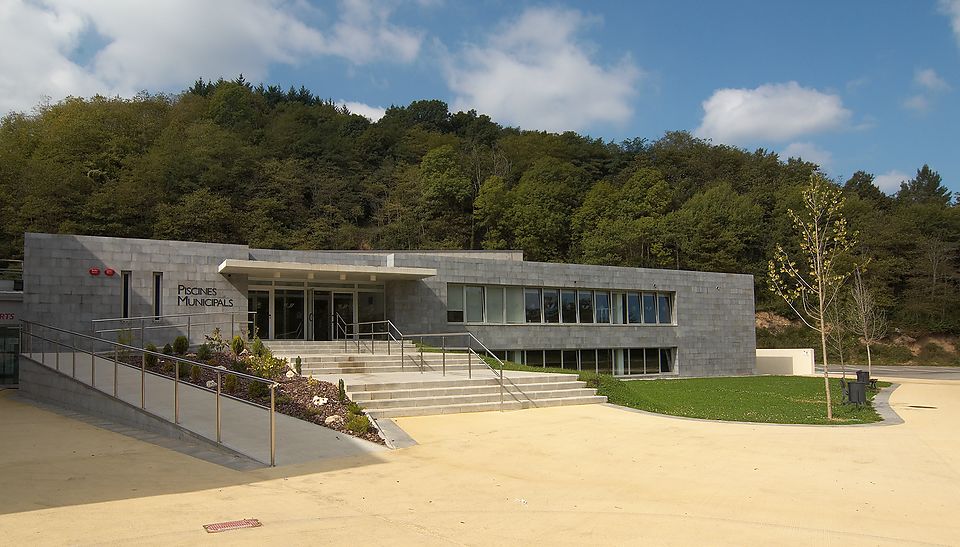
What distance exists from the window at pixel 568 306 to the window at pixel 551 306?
0.21m

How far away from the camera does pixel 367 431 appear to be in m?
10.8

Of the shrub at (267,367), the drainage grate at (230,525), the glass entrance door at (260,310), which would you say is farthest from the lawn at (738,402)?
the drainage grate at (230,525)

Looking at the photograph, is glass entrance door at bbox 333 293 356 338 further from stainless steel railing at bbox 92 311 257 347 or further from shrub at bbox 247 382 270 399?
shrub at bbox 247 382 270 399

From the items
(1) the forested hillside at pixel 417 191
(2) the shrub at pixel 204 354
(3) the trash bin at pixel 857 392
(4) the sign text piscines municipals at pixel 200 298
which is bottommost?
(3) the trash bin at pixel 857 392

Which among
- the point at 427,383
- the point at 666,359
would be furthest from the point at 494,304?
the point at 427,383

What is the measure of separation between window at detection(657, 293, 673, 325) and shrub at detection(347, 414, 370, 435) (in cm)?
2126

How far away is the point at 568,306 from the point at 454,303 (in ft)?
17.1

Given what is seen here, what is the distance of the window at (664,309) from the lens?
29969mm

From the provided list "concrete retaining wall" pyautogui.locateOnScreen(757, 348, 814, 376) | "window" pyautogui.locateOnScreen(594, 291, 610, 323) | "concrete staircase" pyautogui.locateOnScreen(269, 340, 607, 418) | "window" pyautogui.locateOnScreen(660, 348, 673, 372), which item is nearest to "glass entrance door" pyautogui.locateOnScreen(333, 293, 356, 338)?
"concrete staircase" pyautogui.locateOnScreen(269, 340, 607, 418)

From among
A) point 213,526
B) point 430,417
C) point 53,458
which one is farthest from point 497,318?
point 213,526

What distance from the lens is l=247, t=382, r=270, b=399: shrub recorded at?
12508 mm

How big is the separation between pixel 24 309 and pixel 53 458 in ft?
35.7

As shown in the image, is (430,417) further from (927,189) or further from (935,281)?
(927,189)

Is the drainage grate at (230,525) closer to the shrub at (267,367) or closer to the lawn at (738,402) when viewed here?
the shrub at (267,367)
